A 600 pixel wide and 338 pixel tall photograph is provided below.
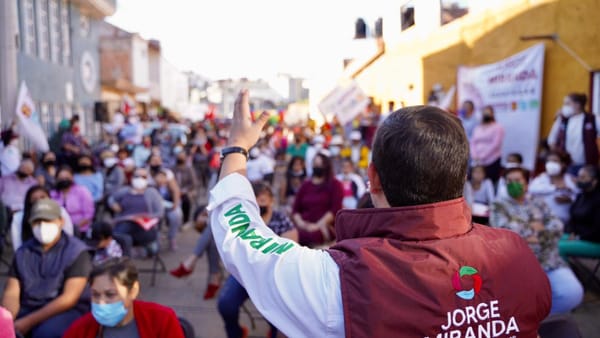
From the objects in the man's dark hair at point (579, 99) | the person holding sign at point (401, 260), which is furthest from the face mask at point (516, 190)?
the person holding sign at point (401, 260)

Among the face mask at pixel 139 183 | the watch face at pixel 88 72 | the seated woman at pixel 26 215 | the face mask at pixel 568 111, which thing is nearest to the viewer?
the seated woman at pixel 26 215

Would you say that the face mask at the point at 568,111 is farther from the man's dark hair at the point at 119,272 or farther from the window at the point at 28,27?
the window at the point at 28,27

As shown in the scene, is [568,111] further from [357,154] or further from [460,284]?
[460,284]

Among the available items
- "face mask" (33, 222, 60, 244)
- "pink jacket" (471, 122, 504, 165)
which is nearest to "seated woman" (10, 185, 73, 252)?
"face mask" (33, 222, 60, 244)

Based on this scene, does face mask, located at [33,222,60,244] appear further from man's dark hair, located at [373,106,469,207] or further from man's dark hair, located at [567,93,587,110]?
man's dark hair, located at [567,93,587,110]

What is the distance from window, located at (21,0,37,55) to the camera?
16.8m

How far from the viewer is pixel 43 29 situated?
1852 cm

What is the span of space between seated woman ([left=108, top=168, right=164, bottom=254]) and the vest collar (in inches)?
241

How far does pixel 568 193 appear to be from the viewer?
22.3ft

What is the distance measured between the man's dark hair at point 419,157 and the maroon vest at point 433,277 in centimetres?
5

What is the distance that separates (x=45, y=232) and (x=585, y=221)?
5.07 meters

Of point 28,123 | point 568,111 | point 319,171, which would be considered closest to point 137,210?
point 319,171

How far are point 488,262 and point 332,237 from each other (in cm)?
487

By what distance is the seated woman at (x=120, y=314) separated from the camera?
3.22 meters
